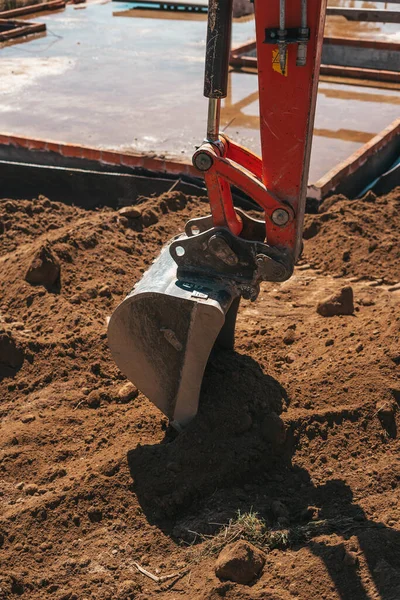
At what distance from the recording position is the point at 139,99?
32.8 feet

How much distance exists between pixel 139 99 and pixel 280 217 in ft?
20.6

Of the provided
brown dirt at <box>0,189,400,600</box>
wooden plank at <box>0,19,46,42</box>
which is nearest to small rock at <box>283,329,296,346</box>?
brown dirt at <box>0,189,400,600</box>

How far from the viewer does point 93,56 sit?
40.1 feet

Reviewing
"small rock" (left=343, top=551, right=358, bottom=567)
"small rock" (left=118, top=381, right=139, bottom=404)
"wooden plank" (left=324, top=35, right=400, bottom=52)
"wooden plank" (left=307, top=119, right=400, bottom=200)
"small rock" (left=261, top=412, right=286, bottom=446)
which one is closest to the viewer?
"small rock" (left=343, top=551, right=358, bottom=567)

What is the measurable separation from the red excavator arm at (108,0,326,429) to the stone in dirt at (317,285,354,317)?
1.34 m

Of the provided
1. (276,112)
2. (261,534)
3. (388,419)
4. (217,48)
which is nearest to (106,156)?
(217,48)

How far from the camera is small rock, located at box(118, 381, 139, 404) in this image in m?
4.99

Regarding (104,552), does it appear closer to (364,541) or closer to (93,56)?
(364,541)

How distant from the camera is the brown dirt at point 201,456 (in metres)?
3.74

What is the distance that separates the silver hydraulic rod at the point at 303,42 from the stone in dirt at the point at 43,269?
2.91 metres

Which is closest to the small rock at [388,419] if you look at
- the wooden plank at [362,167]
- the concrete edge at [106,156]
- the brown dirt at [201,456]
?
the brown dirt at [201,456]

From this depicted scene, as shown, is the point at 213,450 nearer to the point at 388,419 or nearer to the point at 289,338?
the point at 388,419

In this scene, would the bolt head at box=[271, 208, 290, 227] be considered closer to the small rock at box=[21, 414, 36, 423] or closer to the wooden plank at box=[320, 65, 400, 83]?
the small rock at box=[21, 414, 36, 423]

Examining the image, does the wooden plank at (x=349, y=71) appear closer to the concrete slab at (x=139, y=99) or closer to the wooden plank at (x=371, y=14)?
the concrete slab at (x=139, y=99)
